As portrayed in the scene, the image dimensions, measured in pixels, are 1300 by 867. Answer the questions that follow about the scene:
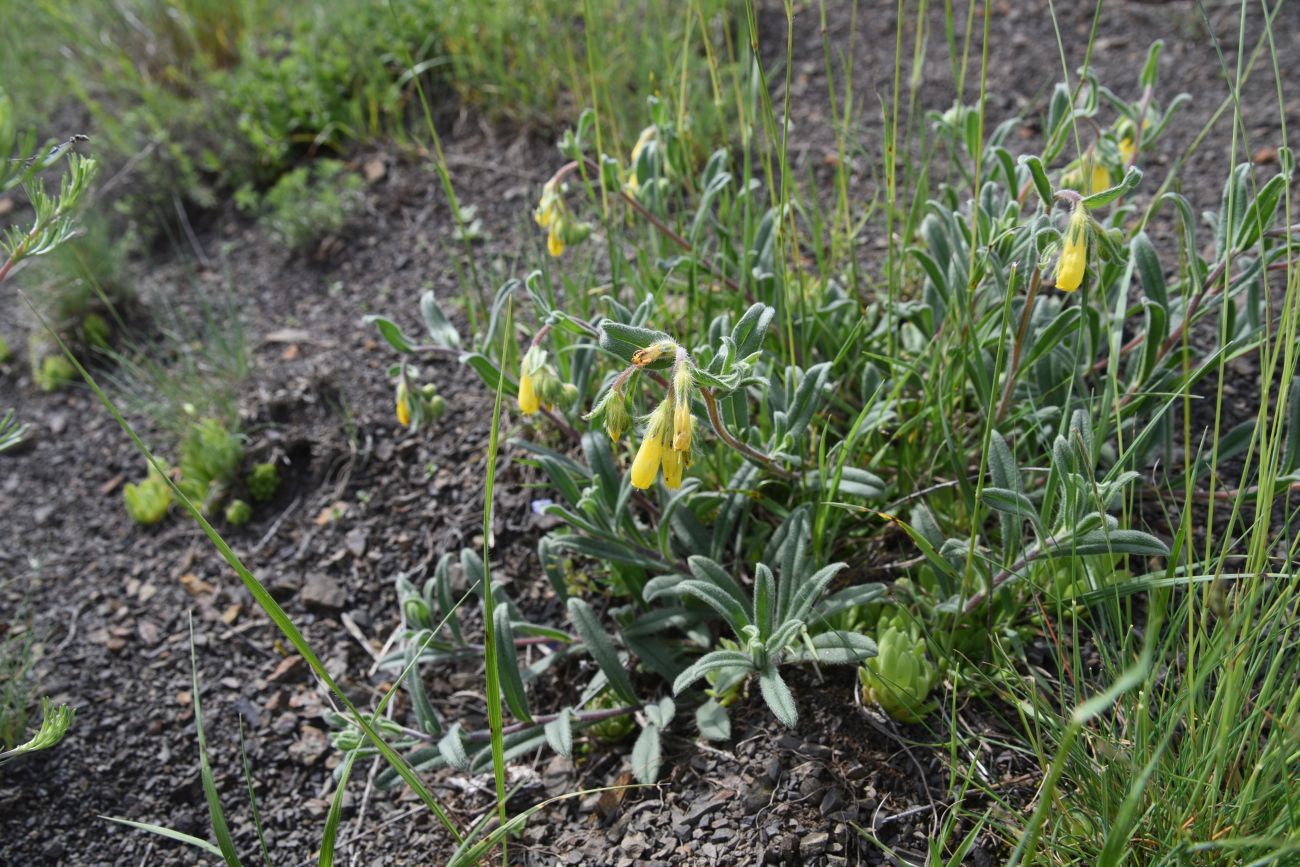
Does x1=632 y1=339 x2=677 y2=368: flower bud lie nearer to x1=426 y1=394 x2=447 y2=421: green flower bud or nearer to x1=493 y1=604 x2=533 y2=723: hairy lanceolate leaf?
x1=493 y1=604 x2=533 y2=723: hairy lanceolate leaf

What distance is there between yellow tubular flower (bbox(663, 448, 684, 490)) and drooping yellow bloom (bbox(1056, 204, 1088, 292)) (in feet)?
2.18

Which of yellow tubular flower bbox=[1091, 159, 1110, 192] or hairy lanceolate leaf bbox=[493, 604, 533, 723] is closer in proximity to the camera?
hairy lanceolate leaf bbox=[493, 604, 533, 723]

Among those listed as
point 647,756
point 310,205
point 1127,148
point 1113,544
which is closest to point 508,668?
point 647,756

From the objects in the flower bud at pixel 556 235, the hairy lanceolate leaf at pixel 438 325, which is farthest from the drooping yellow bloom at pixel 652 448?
the hairy lanceolate leaf at pixel 438 325

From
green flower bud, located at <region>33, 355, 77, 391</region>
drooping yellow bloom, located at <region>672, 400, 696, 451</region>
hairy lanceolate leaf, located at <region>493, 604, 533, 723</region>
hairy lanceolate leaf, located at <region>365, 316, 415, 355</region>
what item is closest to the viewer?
drooping yellow bloom, located at <region>672, 400, 696, 451</region>

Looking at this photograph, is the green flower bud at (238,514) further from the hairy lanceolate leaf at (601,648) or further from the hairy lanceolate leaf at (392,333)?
the hairy lanceolate leaf at (601,648)

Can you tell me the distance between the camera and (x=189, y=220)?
391 centimetres

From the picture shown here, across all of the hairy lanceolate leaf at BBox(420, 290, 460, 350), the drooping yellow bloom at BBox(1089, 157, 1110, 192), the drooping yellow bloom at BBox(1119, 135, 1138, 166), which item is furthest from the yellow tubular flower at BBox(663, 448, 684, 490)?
the drooping yellow bloom at BBox(1119, 135, 1138, 166)

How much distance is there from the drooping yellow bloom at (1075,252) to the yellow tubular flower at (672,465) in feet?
2.18

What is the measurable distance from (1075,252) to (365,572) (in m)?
1.77

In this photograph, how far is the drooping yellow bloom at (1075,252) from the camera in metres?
1.60

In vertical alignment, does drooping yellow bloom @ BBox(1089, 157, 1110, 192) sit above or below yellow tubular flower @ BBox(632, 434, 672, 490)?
below

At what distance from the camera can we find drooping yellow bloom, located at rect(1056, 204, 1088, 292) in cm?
160

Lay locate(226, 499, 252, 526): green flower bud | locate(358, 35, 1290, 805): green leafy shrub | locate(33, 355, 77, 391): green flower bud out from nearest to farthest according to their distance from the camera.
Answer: locate(358, 35, 1290, 805): green leafy shrub → locate(226, 499, 252, 526): green flower bud → locate(33, 355, 77, 391): green flower bud
